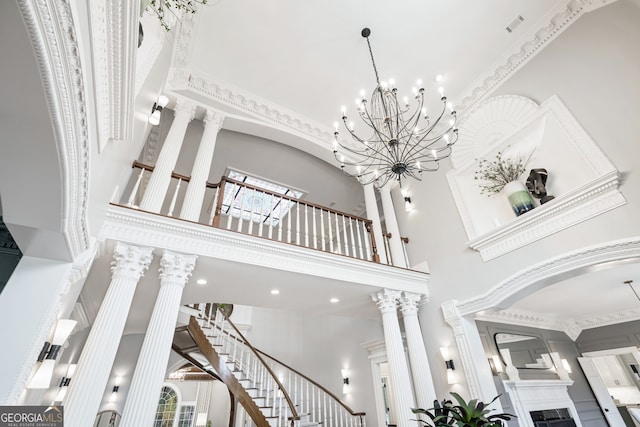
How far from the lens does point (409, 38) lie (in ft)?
14.9

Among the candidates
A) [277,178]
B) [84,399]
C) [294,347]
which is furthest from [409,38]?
[294,347]

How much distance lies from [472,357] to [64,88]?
4.62 m

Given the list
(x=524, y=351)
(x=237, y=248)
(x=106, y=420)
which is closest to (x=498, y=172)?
(x=524, y=351)

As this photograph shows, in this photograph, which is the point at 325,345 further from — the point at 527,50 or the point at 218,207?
the point at 527,50

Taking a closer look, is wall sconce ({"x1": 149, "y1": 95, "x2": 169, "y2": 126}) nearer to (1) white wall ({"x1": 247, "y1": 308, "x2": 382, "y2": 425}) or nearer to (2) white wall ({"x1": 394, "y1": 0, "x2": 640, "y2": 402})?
(2) white wall ({"x1": 394, "y1": 0, "x2": 640, "y2": 402})

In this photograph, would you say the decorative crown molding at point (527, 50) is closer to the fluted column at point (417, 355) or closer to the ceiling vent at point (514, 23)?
the ceiling vent at point (514, 23)

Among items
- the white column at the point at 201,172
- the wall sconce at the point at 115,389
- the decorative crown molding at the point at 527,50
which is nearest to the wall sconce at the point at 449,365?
the white column at the point at 201,172

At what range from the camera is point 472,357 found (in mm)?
3844

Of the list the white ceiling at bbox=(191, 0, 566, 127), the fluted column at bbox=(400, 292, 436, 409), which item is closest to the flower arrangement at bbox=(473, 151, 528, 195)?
the white ceiling at bbox=(191, 0, 566, 127)

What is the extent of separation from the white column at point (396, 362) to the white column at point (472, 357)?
2.02 feet

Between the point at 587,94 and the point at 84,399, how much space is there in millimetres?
5872

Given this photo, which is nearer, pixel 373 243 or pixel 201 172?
pixel 201 172

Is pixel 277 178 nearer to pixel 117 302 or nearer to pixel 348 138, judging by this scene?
pixel 348 138

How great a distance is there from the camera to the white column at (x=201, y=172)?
379 centimetres
